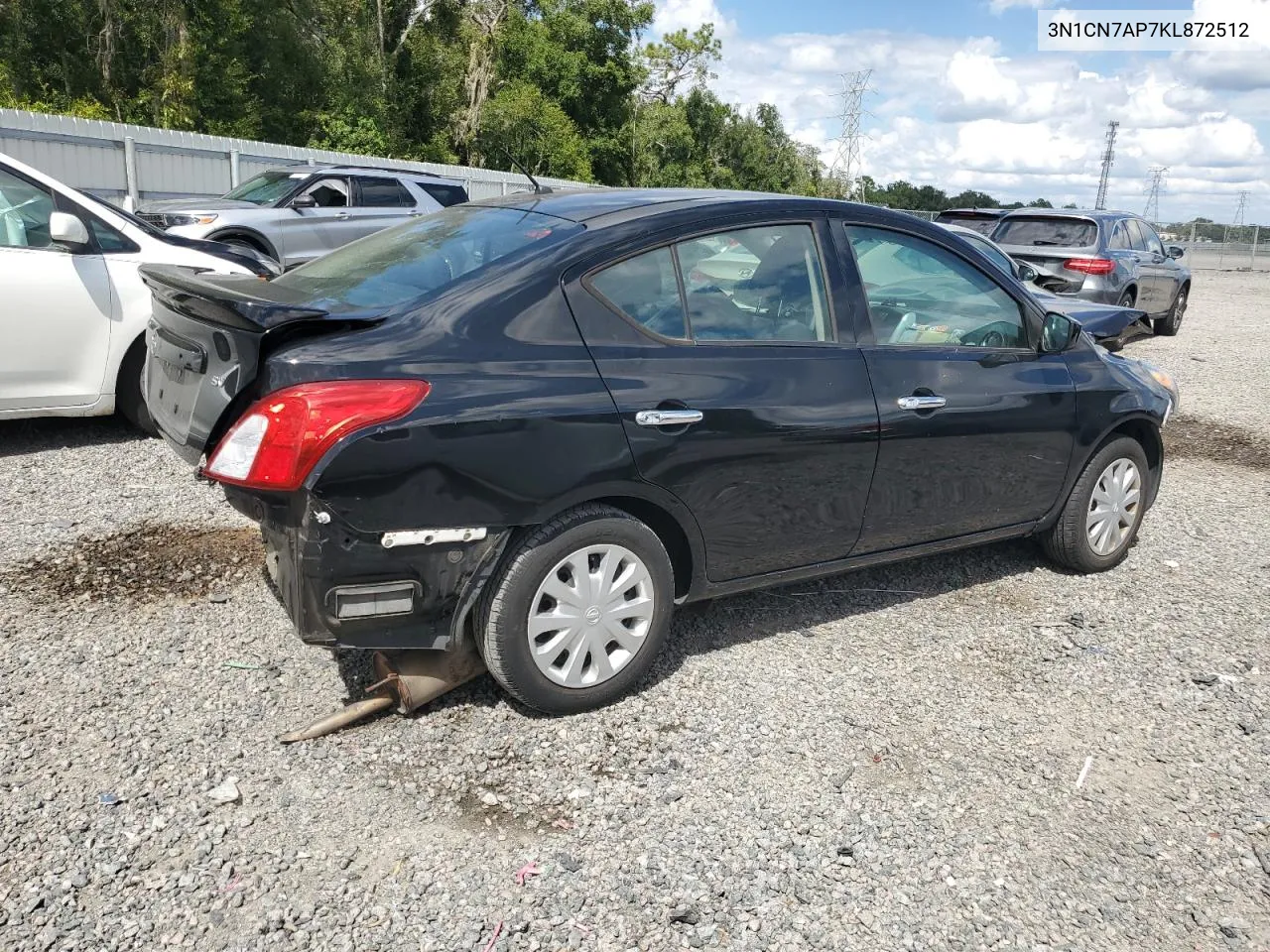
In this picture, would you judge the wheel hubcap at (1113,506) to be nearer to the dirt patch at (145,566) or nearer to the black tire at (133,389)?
the dirt patch at (145,566)

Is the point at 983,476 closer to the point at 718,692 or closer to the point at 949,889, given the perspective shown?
the point at 718,692

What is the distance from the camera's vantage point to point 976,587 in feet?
16.4

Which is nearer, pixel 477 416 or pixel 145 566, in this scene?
pixel 477 416

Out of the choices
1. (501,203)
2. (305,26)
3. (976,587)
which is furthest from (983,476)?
(305,26)

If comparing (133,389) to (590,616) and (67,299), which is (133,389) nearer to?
(67,299)

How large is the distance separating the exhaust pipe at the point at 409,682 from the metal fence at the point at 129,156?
1049 cm

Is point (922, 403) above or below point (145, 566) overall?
above

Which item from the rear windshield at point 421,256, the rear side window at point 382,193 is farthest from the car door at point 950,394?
the rear side window at point 382,193

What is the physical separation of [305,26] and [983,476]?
107 feet

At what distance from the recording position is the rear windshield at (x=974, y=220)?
14.1 metres

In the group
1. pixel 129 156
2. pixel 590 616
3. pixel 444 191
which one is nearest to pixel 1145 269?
pixel 444 191

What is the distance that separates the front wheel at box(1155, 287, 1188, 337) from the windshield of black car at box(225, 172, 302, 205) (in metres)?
12.3

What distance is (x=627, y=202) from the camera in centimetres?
388

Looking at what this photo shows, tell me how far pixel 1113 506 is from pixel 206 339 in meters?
4.12
